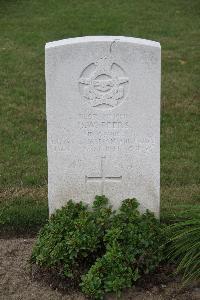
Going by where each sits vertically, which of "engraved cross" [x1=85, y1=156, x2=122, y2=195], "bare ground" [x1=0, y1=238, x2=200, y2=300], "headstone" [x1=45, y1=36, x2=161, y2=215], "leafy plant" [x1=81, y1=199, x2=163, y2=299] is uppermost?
"headstone" [x1=45, y1=36, x2=161, y2=215]

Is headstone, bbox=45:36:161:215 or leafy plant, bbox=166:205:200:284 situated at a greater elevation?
headstone, bbox=45:36:161:215

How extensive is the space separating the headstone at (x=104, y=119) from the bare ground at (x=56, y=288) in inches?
20.3

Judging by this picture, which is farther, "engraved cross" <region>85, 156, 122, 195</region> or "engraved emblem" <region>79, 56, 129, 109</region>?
"engraved cross" <region>85, 156, 122, 195</region>

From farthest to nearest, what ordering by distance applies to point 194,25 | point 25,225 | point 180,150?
point 194,25, point 180,150, point 25,225

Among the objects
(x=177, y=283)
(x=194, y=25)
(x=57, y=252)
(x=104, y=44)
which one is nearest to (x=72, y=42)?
(x=104, y=44)

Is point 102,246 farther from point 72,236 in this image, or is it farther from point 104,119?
point 104,119

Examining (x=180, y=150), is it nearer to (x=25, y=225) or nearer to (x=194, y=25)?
(x=25, y=225)

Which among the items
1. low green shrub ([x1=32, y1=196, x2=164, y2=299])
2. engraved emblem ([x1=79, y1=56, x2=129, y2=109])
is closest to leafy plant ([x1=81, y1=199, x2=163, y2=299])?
low green shrub ([x1=32, y1=196, x2=164, y2=299])

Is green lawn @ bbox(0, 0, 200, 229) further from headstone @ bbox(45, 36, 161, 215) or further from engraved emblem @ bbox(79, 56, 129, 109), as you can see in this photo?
engraved emblem @ bbox(79, 56, 129, 109)

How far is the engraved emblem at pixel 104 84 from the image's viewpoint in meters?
4.57

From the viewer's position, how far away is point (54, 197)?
16.0ft

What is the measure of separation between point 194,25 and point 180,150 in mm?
5718

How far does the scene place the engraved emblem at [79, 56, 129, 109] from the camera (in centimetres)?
457

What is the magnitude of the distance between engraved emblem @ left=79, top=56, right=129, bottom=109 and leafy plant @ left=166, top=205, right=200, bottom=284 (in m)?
0.91
